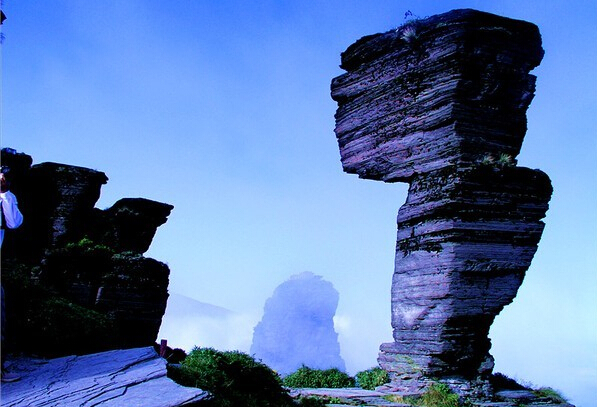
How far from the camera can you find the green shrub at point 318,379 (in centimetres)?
1492

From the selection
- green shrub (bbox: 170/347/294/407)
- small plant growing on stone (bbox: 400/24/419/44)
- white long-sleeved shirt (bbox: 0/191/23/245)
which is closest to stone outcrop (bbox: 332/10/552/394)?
small plant growing on stone (bbox: 400/24/419/44)

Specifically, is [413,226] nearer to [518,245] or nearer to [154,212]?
[518,245]

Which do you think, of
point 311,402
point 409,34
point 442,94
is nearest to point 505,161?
point 442,94

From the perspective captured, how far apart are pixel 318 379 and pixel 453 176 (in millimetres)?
7981

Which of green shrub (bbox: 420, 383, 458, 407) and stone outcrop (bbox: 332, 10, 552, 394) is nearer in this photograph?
green shrub (bbox: 420, 383, 458, 407)

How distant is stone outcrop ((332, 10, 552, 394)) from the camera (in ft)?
40.0

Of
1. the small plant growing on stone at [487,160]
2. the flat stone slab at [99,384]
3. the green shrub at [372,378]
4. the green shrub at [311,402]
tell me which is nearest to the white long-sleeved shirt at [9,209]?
the flat stone slab at [99,384]

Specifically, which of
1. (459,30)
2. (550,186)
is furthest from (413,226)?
(459,30)

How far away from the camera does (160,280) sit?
61.6 ft

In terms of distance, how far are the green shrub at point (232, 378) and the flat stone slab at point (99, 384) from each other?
1.80 ft

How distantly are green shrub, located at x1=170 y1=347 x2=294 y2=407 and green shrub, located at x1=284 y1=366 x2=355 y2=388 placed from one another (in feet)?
17.5

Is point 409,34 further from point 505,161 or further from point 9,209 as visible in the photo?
point 9,209

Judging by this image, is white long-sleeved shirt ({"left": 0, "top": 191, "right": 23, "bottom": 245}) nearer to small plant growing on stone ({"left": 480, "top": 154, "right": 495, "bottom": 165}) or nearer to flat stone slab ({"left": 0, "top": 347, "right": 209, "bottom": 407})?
flat stone slab ({"left": 0, "top": 347, "right": 209, "bottom": 407})

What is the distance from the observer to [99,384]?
8.09 m
